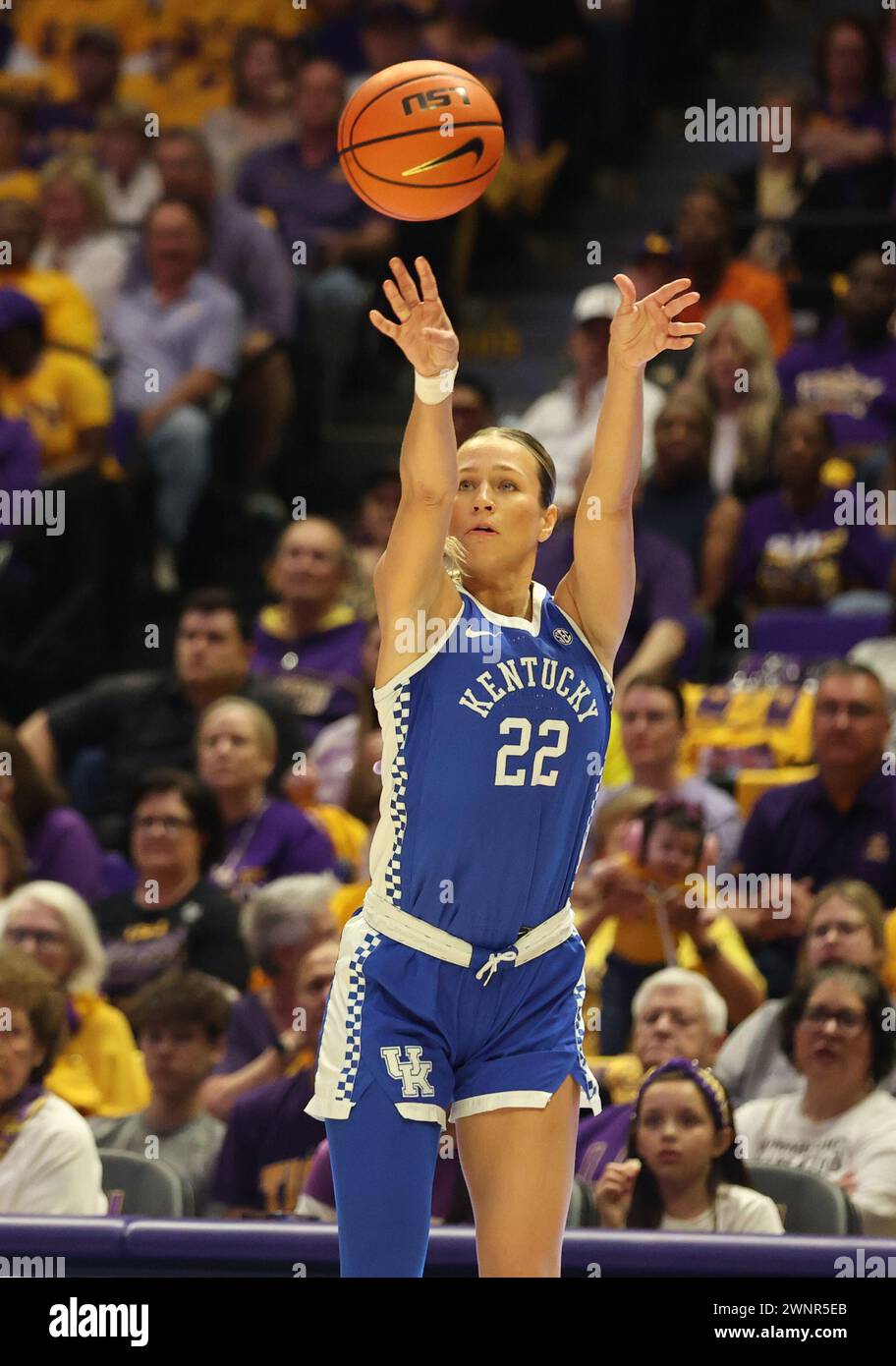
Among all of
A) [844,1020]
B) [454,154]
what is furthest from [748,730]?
[454,154]

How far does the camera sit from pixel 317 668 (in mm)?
8500

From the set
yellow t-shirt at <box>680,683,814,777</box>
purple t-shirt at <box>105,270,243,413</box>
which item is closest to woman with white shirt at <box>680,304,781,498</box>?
yellow t-shirt at <box>680,683,814,777</box>

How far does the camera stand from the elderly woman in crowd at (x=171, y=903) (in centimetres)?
702

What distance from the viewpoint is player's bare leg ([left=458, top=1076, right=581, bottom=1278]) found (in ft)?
13.1

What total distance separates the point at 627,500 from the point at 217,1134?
257 centimetres

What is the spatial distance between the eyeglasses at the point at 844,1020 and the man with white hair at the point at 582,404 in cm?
318

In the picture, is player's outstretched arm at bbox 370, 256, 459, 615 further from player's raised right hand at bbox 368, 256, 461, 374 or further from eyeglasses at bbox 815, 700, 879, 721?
eyeglasses at bbox 815, 700, 879, 721

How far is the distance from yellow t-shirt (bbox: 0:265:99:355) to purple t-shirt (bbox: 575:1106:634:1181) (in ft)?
16.0

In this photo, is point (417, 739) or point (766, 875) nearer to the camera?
point (417, 739)

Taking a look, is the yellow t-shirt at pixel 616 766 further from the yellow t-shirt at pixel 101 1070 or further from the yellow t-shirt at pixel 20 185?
the yellow t-shirt at pixel 20 185

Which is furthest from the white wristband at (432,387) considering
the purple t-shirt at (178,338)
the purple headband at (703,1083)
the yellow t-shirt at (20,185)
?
the yellow t-shirt at (20,185)

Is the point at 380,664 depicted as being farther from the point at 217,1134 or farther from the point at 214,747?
the point at 214,747
